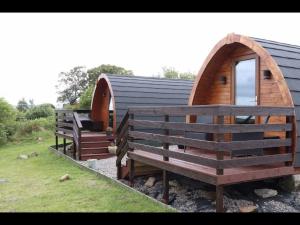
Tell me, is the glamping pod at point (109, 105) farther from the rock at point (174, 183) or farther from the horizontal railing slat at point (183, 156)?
the rock at point (174, 183)

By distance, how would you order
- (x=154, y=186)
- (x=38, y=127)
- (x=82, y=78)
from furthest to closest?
(x=82, y=78), (x=38, y=127), (x=154, y=186)

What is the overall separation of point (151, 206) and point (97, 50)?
124 feet

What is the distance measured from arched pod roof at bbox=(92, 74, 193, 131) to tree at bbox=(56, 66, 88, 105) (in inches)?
A: 963

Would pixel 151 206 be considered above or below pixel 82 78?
below

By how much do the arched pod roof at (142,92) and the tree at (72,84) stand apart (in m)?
24.5

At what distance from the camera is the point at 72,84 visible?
3806 centimetres

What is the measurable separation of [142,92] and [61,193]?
6192 millimetres

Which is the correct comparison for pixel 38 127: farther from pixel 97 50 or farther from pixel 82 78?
pixel 97 50

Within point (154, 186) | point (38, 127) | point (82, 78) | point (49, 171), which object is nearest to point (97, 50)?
point (82, 78)

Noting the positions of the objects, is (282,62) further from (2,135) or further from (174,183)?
(2,135)

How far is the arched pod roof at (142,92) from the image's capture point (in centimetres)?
1172

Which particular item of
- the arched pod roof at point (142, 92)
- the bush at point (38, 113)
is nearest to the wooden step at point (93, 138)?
the arched pod roof at point (142, 92)

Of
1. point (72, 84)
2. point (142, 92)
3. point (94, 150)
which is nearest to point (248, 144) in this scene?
point (94, 150)

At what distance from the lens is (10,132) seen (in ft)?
57.8
